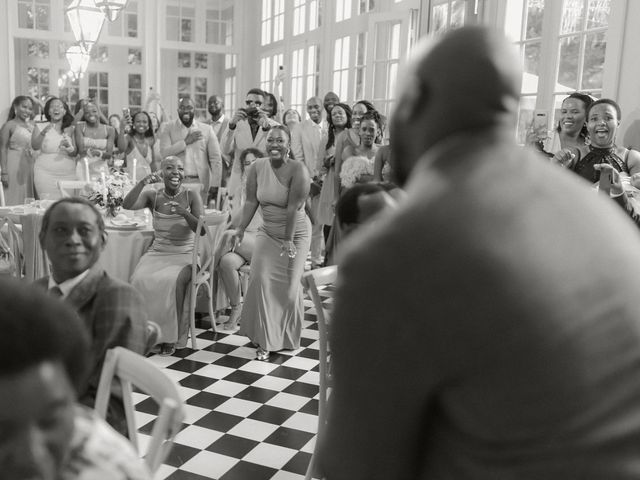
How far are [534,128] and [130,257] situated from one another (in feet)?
9.79

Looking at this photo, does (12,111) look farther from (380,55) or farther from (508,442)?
(508,442)

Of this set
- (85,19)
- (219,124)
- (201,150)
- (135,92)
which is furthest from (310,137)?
(135,92)

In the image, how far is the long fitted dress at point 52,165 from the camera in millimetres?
6543

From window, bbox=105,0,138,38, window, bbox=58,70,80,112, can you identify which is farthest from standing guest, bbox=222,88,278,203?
window, bbox=58,70,80,112

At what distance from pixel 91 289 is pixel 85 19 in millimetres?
3512

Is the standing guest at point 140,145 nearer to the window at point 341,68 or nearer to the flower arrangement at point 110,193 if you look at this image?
the flower arrangement at point 110,193

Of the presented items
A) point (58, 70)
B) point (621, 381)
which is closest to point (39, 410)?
point (621, 381)

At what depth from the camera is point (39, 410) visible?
2.95 feet

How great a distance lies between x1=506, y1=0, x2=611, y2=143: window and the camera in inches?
194

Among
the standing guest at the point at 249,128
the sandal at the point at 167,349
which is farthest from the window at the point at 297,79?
the sandal at the point at 167,349

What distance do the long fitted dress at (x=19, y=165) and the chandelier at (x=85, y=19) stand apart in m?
2.31

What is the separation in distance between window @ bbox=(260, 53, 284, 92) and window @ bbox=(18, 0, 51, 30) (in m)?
3.81

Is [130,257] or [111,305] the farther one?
[130,257]

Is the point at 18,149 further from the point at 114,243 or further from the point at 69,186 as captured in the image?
the point at 114,243
